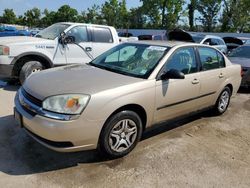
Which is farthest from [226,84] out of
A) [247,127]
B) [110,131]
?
[110,131]

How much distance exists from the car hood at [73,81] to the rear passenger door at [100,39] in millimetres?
3660

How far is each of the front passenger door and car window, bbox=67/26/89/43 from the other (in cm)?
377

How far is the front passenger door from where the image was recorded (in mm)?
4043

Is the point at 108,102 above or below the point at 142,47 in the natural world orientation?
below

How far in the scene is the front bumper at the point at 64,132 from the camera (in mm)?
3125

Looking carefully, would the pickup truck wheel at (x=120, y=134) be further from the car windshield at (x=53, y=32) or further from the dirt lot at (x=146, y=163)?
the car windshield at (x=53, y=32)

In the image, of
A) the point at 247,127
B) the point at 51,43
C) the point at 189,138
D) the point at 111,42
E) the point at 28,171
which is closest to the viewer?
the point at 28,171

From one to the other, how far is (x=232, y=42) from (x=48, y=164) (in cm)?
1849

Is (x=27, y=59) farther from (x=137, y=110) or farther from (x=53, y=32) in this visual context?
(x=137, y=110)

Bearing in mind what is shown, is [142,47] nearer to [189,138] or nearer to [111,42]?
[189,138]

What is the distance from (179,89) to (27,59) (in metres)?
4.25

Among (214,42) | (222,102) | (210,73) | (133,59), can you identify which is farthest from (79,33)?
(214,42)

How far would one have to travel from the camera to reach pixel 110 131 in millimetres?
3500

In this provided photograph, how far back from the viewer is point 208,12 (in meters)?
46.4
